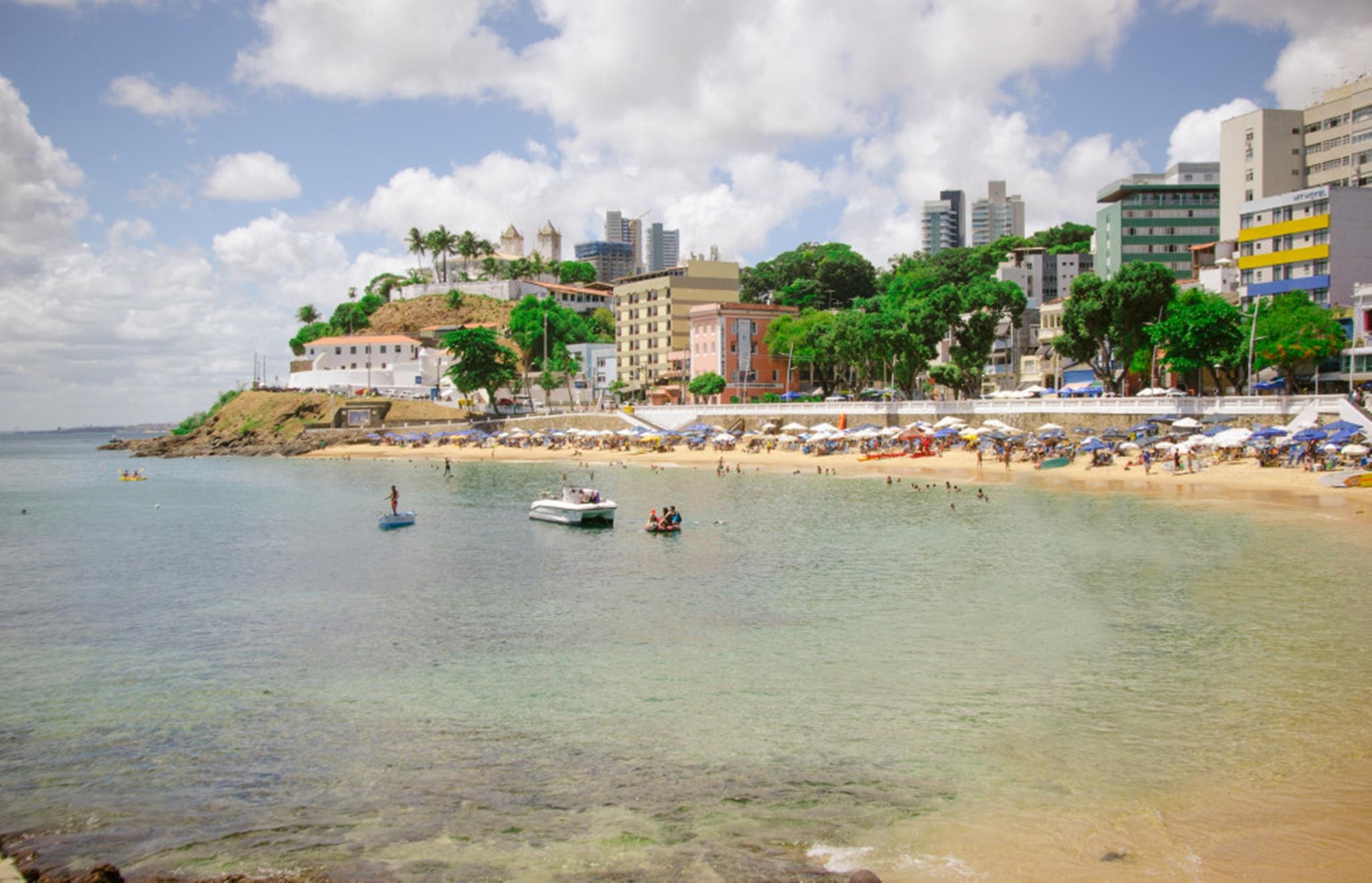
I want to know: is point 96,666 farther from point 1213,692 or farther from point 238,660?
point 1213,692

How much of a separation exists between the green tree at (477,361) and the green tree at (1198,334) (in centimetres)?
7505

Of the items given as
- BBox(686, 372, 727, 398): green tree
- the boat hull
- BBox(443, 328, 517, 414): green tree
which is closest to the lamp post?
the boat hull

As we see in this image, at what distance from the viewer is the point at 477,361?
379 ft

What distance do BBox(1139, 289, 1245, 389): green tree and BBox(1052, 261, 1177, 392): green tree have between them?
1753mm

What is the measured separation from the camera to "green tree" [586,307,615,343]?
151625 millimetres

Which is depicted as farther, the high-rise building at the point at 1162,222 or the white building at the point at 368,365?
the white building at the point at 368,365

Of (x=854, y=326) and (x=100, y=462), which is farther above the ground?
(x=854, y=326)

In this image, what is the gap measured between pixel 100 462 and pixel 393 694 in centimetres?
11758

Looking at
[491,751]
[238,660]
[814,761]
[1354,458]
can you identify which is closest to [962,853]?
[814,761]

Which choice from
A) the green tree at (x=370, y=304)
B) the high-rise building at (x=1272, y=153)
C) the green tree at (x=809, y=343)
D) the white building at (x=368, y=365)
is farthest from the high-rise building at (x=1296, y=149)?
the green tree at (x=370, y=304)

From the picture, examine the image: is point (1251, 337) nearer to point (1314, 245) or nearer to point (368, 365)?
point (1314, 245)

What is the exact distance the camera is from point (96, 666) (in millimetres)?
22062

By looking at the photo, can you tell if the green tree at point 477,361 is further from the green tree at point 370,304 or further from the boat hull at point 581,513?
the boat hull at point 581,513

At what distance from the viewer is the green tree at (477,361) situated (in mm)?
115188
